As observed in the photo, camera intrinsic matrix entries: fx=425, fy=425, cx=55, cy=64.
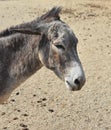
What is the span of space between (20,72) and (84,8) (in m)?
11.9

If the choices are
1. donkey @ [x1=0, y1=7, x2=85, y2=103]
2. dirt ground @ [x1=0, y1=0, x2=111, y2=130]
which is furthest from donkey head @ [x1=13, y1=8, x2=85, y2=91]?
dirt ground @ [x1=0, y1=0, x2=111, y2=130]

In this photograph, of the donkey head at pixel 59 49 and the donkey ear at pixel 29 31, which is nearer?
the donkey head at pixel 59 49

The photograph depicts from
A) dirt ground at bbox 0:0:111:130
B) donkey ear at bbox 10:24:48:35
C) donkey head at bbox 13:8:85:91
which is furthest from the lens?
dirt ground at bbox 0:0:111:130

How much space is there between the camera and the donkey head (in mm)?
5297

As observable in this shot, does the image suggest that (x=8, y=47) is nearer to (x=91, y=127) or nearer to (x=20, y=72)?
(x=20, y=72)

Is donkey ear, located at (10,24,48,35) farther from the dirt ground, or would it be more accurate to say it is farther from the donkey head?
the dirt ground

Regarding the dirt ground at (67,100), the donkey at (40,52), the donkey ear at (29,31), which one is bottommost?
the dirt ground at (67,100)

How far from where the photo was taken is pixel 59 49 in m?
5.38

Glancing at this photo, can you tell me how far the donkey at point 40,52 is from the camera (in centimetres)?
534

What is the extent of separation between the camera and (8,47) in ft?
19.8

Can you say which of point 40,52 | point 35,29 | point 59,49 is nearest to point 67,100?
point 40,52

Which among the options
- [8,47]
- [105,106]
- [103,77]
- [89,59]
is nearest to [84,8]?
[89,59]

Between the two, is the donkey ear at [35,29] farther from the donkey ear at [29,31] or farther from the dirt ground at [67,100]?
the dirt ground at [67,100]

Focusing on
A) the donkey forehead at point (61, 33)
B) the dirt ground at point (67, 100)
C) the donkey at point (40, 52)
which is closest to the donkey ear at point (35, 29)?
the donkey at point (40, 52)
